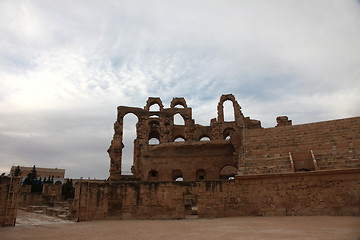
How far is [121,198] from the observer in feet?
48.2

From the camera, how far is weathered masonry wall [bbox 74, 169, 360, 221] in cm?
1174

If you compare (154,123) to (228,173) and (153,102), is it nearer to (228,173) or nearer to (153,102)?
(153,102)

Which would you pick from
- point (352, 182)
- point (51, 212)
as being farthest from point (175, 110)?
point (352, 182)

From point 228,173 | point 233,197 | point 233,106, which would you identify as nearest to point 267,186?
point 233,197

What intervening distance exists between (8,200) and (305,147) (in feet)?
48.8

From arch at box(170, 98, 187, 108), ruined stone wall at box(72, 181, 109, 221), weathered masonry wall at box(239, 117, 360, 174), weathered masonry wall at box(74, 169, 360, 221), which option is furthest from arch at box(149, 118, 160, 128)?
ruined stone wall at box(72, 181, 109, 221)

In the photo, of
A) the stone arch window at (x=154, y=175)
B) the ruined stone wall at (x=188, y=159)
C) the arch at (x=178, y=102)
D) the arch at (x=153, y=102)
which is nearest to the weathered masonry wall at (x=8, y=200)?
the ruined stone wall at (x=188, y=159)

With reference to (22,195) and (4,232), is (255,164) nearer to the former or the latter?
(4,232)

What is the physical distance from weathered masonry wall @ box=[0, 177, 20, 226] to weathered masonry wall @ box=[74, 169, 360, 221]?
3033 millimetres

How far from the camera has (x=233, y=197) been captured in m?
13.4

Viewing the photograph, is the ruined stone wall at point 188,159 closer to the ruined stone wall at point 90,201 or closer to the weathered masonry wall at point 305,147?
the weathered masonry wall at point 305,147

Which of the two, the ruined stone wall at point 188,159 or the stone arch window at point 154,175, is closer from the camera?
the ruined stone wall at point 188,159

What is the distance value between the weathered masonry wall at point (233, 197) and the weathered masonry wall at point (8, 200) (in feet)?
9.95

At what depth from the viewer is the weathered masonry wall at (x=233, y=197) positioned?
1174 cm
